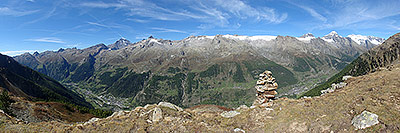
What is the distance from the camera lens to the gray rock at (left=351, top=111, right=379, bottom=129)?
15.2 m

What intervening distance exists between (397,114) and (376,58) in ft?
815

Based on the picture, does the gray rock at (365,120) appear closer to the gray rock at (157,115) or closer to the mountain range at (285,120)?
the mountain range at (285,120)

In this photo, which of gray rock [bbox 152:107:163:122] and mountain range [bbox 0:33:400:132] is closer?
mountain range [bbox 0:33:400:132]

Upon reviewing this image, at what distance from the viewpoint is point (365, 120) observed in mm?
15641

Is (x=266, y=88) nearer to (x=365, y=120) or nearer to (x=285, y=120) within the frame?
(x=285, y=120)

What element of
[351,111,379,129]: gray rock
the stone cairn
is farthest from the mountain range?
the stone cairn

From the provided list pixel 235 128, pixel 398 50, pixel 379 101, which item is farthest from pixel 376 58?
pixel 235 128

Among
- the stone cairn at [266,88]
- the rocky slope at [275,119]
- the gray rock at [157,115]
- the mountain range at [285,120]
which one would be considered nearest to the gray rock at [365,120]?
the mountain range at [285,120]

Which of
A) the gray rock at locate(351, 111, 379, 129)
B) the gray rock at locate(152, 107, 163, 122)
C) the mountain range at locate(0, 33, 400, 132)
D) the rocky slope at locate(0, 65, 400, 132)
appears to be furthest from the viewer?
the gray rock at locate(152, 107, 163, 122)

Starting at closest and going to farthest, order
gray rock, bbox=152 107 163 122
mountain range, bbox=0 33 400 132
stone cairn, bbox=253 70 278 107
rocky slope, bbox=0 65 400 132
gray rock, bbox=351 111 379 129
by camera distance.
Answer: gray rock, bbox=351 111 379 129 → mountain range, bbox=0 33 400 132 → rocky slope, bbox=0 65 400 132 → gray rock, bbox=152 107 163 122 → stone cairn, bbox=253 70 278 107

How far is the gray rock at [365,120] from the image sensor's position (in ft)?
49.7

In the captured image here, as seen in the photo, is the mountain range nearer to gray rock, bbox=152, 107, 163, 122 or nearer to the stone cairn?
gray rock, bbox=152, 107, 163, 122

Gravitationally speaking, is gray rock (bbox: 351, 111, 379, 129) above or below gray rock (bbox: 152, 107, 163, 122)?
above

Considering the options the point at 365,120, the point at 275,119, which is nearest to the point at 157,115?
the point at 275,119
